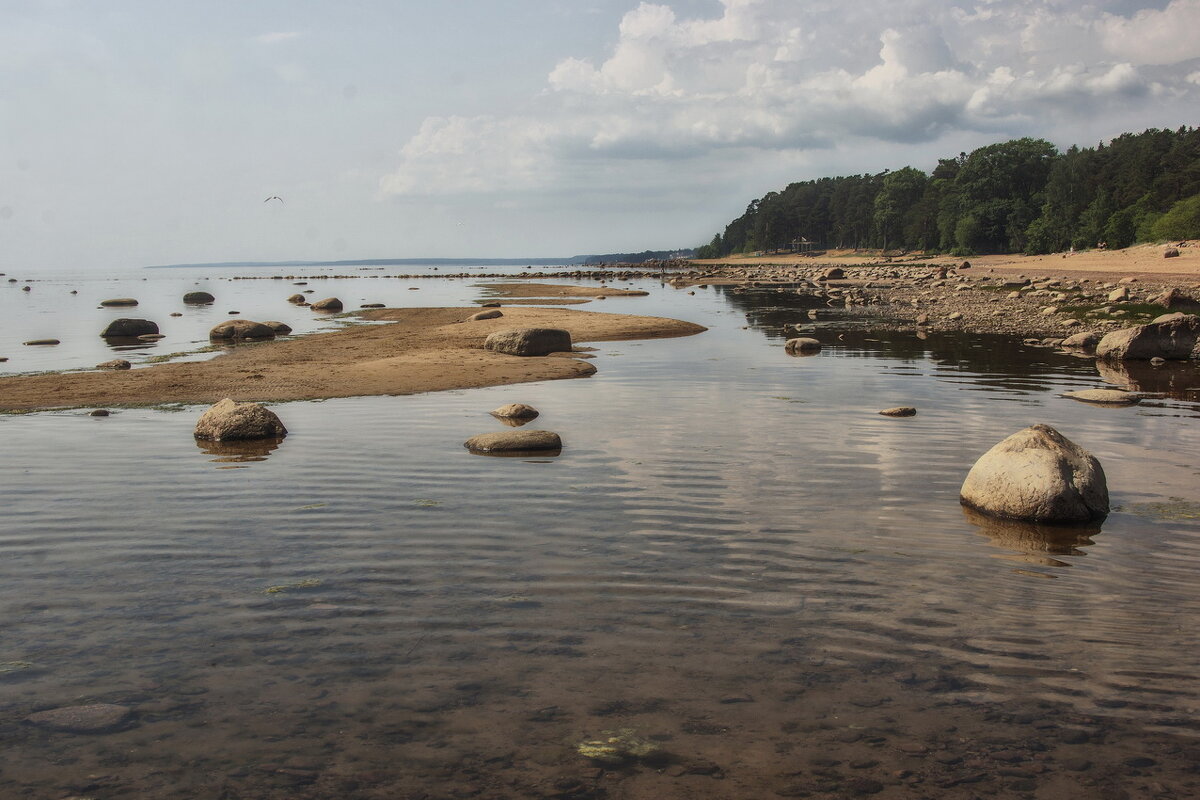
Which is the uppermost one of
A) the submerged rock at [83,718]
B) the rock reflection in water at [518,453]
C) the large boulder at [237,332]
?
the large boulder at [237,332]

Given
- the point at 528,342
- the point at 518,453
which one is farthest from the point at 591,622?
the point at 528,342

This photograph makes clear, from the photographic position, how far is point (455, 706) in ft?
21.3

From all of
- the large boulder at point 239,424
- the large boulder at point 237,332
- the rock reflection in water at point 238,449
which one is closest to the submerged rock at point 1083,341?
the large boulder at point 239,424

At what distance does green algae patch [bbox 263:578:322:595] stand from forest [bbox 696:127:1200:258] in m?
94.1

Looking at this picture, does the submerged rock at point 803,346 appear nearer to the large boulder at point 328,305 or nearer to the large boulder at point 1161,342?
the large boulder at point 1161,342

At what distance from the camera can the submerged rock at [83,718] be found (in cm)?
Answer: 624

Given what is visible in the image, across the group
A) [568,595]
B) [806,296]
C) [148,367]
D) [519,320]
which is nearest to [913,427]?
[568,595]

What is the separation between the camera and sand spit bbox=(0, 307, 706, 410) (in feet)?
74.5

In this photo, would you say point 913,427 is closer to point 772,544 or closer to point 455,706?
point 772,544

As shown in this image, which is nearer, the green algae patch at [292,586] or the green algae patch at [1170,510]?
the green algae patch at [292,586]

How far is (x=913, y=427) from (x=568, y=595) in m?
11.6

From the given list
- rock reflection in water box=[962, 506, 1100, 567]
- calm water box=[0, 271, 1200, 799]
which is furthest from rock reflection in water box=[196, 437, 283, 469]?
rock reflection in water box=[962, 506, 1100, 567]

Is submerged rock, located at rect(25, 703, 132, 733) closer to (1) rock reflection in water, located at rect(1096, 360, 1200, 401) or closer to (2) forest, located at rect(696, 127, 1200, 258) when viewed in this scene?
(1) rock reflection in water, located at rect(1096, 360, 1200, 401)

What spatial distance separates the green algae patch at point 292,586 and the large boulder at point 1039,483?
8.90 m
